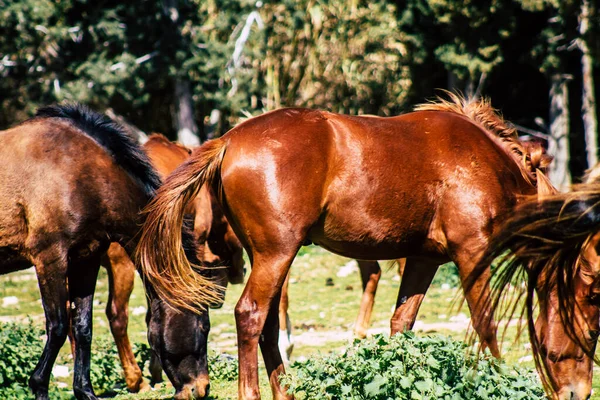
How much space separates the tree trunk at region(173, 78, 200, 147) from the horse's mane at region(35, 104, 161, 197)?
16.6 metres

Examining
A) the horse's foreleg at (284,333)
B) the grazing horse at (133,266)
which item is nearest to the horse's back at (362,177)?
the grazing horse at (133,266)

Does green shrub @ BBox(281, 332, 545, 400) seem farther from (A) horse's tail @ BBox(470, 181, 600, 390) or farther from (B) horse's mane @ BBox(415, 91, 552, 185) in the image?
(B) horse's mane @ BBox(415, 91, 552, 185)

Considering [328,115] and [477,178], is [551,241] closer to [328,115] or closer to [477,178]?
[477,178]

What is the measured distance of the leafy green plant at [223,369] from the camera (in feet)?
23.6

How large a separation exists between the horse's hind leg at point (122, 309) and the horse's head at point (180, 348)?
1.64 m

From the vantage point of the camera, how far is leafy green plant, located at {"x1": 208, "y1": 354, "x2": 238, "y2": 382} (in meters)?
7.20

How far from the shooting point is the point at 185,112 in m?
23.0

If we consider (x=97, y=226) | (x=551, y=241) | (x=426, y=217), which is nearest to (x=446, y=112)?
(x=426, y=217)

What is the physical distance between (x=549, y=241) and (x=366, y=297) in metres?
5.03

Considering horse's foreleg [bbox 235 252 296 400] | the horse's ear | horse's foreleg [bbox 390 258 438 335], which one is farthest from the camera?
horse's foreleg [bbox 390 258 438 335]

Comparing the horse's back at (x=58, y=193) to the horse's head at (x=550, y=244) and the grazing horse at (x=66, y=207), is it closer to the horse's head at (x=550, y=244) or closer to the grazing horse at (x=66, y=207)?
the grazing horse at (x=66, y=207)

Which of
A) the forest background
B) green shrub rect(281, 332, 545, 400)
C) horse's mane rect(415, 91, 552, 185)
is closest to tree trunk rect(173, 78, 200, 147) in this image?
the forest background

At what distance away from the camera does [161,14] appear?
22469mm

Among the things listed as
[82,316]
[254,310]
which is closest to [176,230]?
[254,310]
